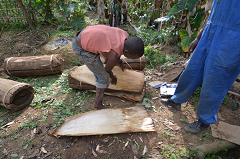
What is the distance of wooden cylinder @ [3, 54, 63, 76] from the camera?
3535 millimetres

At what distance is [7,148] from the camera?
2059 millimetres

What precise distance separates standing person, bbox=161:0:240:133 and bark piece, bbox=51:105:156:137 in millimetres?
744

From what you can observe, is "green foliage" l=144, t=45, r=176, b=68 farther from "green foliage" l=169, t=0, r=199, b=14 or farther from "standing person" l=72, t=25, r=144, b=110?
"standing person" l=72, t=25, r=144, b=110

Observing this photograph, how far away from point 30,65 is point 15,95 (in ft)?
3.86

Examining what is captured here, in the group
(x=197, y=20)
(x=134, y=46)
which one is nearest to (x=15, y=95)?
(x=134, y=46)

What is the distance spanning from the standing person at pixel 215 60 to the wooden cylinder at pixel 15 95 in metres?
2.99

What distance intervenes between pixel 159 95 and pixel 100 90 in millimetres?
1371

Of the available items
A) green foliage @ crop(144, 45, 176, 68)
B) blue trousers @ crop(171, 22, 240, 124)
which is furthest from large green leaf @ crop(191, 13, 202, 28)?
blue trousers @ crop(171, 22, 240, 124)

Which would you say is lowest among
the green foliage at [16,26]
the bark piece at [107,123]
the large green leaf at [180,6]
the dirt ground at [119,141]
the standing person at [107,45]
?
the dirt ground at [119,141]

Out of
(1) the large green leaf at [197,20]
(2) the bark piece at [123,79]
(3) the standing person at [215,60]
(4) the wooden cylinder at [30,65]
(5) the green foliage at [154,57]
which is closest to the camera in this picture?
(3) the standing person at [215,60]

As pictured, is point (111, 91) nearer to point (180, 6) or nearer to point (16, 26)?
point (180, 6)

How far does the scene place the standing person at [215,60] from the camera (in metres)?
1.65

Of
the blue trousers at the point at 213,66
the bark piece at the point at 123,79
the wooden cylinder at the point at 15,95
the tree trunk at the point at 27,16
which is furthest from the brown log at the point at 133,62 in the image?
the tree trunk at the point at 27,16

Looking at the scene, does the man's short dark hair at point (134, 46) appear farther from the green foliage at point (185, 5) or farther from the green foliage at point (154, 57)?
the green foliage at point (185, 5)
